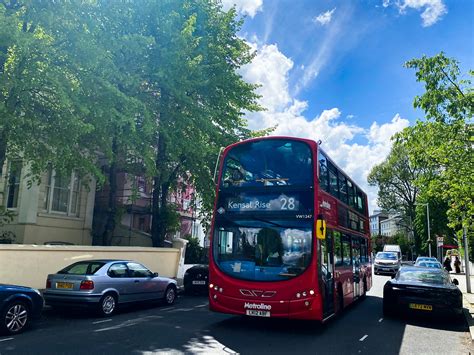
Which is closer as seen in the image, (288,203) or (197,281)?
(288,203)

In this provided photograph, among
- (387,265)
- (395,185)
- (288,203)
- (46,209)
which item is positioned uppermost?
(395,185)

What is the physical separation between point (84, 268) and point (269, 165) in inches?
223

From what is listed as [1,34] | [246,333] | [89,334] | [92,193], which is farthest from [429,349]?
[92,193]

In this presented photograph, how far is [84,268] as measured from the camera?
11.0m

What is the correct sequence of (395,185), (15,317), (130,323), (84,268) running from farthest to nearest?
(395,185) < (84,268) < (130,323) < (15,317)

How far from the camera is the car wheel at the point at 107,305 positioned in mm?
10609

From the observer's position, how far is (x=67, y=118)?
11.8 m

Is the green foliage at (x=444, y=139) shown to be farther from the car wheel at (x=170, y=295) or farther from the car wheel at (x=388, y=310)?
the car wheel at (x=170, y=295)

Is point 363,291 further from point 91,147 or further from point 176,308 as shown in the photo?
point 91,147

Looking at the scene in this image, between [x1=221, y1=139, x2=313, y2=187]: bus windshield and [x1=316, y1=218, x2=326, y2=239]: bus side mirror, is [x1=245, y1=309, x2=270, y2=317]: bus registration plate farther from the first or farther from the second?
[x1=221, y1=139, x2=313, y2=187]: bus windshield

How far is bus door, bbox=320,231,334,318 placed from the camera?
9.09 m

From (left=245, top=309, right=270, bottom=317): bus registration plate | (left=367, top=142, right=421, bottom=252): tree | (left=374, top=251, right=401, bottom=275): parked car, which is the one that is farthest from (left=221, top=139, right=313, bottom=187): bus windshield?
(left=367, top=142, right=421, bottom=252): tree

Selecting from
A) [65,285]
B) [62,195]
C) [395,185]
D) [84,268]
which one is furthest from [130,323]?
[395,185]

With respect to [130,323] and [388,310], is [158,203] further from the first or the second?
[388,310]
